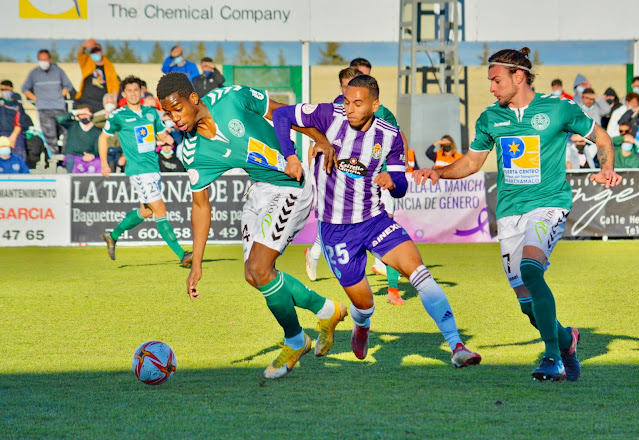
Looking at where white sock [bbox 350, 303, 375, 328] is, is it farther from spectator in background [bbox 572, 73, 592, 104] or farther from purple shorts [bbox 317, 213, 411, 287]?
spectator in background [bbox 572, 73, 592, 104]

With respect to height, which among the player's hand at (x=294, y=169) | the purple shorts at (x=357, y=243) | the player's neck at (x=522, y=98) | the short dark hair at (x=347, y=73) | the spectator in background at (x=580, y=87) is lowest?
the purple shorts at (x=357, y=243)

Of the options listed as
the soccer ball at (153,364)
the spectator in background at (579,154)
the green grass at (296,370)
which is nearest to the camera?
the green grass at (296,370)

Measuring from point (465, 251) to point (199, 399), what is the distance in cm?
1121

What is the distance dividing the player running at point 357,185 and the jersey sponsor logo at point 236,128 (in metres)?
0.30

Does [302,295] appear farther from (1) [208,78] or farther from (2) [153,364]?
(1) [208,78]

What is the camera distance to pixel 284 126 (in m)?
6.32

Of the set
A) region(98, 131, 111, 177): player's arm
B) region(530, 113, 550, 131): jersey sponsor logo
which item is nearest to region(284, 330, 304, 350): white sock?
region(530, 113, 550, 131): jersey sponsor logo

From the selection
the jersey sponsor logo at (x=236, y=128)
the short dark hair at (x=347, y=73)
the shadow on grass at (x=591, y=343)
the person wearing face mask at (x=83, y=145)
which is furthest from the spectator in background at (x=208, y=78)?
the jersey sponsor logo at (x=236, y=128)

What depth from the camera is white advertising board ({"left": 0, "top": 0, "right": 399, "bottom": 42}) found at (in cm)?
2100

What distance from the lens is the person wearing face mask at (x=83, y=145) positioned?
18906mm

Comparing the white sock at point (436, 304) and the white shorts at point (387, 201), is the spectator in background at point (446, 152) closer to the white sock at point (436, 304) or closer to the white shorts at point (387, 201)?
the white shorts at point (387, 201)

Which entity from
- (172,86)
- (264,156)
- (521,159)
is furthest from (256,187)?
(521,159)

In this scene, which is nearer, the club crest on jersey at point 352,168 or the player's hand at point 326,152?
the player's hand at point 326,152

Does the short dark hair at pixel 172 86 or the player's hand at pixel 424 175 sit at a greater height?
the short dark hair at pixel 172 86
